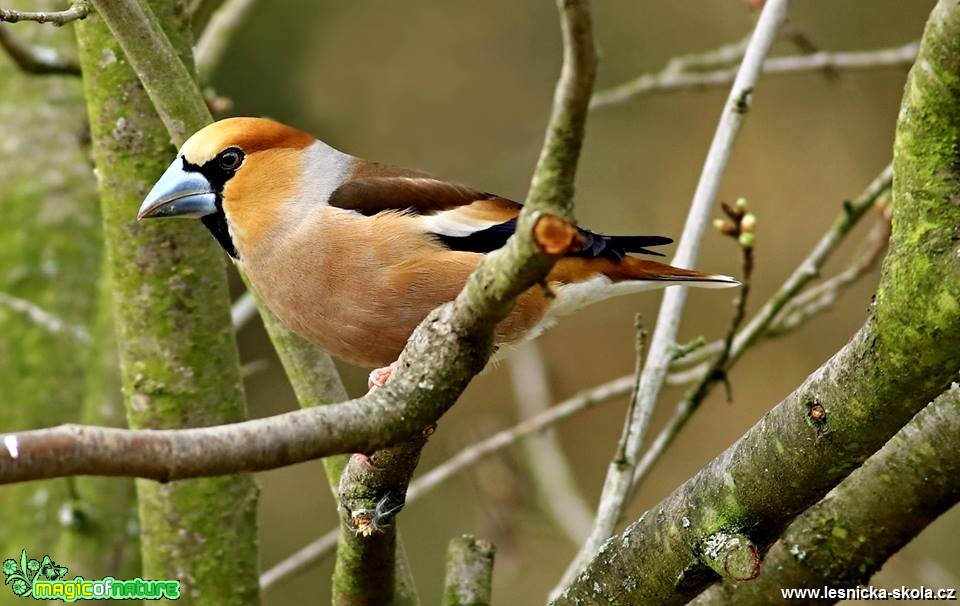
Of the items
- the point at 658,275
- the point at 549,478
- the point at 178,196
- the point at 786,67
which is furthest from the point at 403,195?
the point at 549,478

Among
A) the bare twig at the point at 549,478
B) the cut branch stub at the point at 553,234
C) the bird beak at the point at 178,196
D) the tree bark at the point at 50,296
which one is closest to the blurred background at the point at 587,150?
the bare twig at the point at 549,478

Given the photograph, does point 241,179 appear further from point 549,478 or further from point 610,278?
point 549,478

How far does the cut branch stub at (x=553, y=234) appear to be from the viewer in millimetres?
1706

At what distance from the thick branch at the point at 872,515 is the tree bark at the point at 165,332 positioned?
58.8 inches

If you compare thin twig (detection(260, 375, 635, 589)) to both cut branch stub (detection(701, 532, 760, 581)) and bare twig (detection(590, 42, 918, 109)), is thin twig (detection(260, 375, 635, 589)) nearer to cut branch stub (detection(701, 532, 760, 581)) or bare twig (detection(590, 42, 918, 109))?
bare twig (detection(590, 42, 918, 109))

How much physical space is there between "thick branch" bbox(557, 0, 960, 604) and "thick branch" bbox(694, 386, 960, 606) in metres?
0.27

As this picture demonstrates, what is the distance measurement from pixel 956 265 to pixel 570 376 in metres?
5.70

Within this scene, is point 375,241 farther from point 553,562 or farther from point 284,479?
point 284,479

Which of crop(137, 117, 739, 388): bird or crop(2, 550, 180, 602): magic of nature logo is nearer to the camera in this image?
crop(137, 117, 739, 388): bird

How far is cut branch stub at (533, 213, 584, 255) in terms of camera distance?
1.71 m

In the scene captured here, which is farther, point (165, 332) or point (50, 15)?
point (165, 332)

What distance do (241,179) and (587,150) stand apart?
15.2ft

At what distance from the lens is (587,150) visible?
25.7 ft

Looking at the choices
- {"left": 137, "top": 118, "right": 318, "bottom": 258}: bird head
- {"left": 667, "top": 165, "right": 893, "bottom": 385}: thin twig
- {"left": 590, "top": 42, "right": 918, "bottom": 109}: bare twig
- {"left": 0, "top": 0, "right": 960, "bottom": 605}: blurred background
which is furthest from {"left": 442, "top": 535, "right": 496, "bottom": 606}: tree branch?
{"left": 0, "top": 0, "right": 960, "bottom": 605}: blurred background
